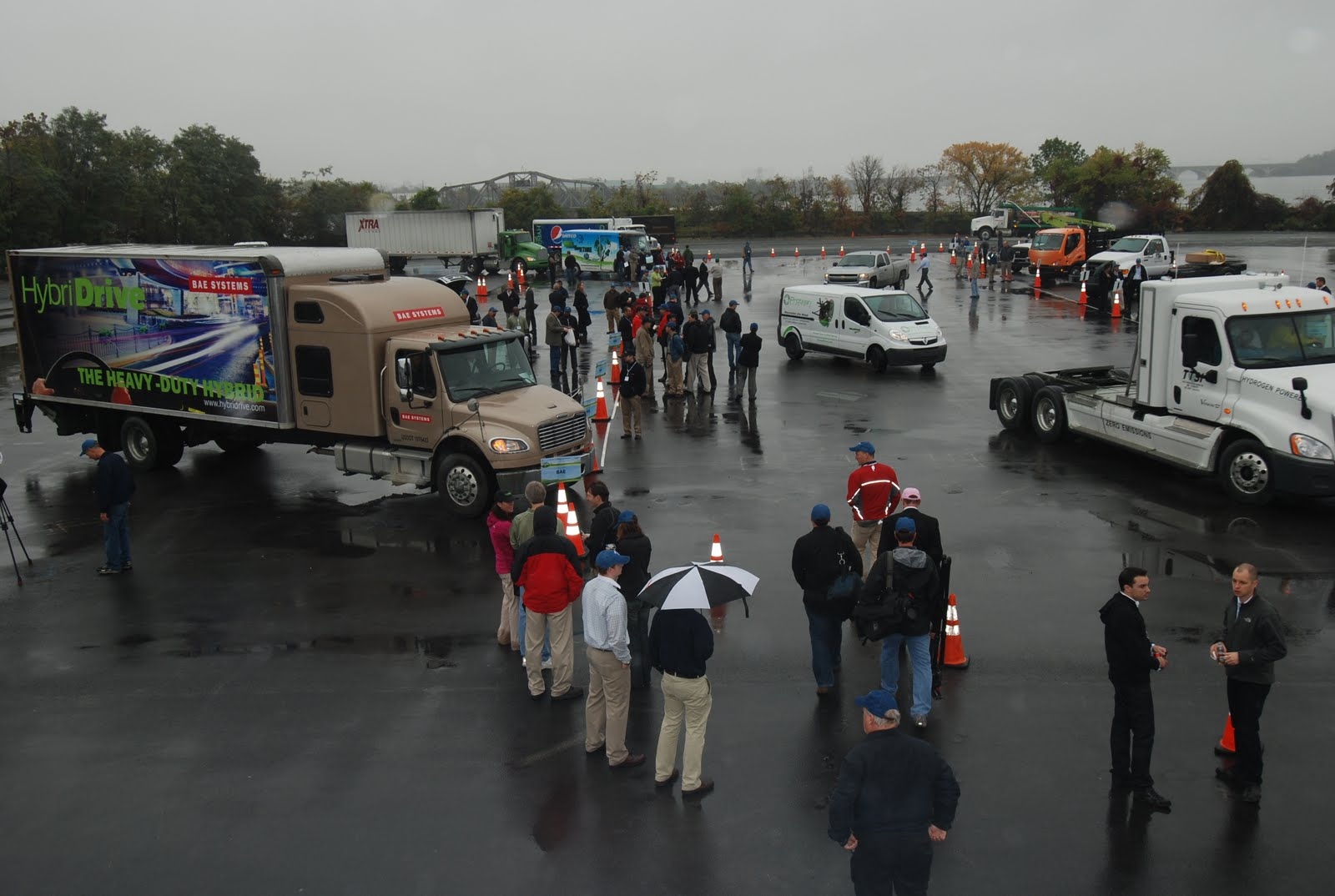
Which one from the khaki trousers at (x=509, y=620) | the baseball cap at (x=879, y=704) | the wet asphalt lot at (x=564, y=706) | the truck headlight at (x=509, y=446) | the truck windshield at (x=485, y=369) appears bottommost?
the wet asphalt lot at (x=564, y=706)

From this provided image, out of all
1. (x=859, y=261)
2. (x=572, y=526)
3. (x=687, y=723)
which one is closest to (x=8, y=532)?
(x=572, y=526)

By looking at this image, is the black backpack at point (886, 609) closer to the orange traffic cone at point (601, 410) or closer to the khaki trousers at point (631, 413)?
the khaki trousers at point (631, 413)

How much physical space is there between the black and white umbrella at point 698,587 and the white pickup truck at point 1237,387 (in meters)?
9.39

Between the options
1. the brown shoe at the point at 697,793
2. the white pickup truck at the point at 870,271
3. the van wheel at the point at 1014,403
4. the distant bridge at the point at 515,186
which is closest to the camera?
the brown shoe at the point at 697,793

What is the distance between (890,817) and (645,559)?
13.6 ft

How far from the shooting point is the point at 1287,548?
12.6m

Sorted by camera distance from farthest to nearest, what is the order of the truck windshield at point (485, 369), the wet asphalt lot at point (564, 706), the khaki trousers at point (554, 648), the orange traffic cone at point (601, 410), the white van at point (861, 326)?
the white van at point (861, 326) < the orange traffic cone at point (601, 410) < the truck windshield at point (485, 369) < the khaki trousers at point (554, 648) < the wet asphalt lot at point (564, 706)

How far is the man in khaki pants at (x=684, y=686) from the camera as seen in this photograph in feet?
23.9

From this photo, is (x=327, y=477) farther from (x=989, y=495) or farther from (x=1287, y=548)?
(x=1287, y=548)

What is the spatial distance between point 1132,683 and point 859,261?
3471cm

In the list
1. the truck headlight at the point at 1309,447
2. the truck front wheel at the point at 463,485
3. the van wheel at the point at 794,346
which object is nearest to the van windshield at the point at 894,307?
the van wheel at the point at 794,346

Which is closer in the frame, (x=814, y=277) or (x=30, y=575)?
(x=30, y=575)

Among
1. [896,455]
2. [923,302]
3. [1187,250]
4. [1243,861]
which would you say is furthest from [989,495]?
[1187,250]

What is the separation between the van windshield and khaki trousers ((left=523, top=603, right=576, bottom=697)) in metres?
17.8
